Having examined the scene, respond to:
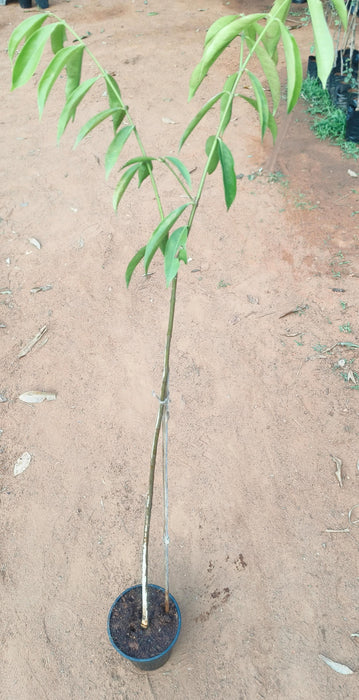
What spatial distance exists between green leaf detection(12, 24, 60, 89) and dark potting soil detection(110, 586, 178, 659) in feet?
6.01

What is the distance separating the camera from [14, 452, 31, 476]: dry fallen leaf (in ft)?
8.83

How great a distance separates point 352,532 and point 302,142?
347 cm

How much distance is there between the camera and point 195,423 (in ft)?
9.34

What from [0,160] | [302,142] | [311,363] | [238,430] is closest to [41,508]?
[238,430]

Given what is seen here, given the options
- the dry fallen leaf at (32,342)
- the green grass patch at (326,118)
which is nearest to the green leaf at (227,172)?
the dry fallen leaf at (32,342)

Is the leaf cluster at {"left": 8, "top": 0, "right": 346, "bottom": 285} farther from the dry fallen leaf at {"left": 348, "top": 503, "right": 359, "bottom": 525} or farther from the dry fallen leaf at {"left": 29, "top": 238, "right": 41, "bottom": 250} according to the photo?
the dry fallen leaf at {"left": 29, "top": 238, "right": 41, "bottom": 250}

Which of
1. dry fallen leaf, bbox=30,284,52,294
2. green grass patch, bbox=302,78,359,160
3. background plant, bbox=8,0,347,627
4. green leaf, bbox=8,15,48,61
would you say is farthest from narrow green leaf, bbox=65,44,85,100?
green grass patch, bbox=302,78,359,160

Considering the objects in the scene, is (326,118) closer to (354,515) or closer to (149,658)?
(354,515)

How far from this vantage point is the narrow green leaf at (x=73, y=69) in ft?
4.14

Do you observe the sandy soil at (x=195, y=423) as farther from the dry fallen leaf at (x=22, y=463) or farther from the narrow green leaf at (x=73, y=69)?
the narrow green leaf at (x=73, y=69)

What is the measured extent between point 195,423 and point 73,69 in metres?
1.91

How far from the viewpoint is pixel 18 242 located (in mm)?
3912

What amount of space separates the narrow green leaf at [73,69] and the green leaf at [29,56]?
72 mm

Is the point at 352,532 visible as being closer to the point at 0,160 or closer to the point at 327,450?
the point at 327,450
